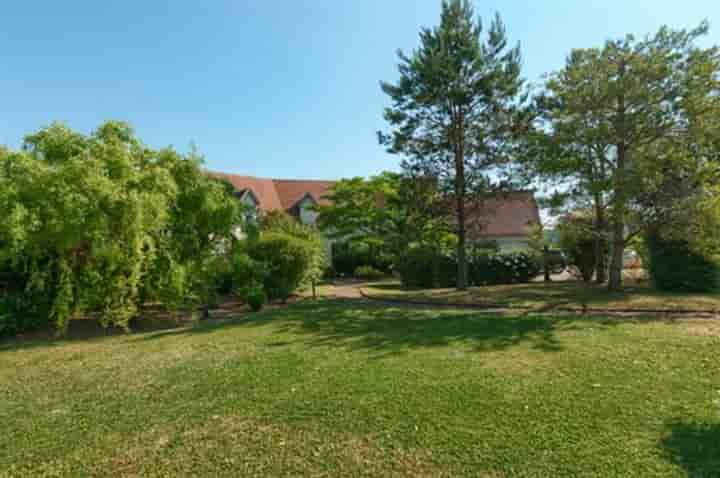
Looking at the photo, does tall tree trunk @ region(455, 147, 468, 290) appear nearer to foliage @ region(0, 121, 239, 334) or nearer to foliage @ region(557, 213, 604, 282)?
foliage @ region(557, 213, 604, 282)

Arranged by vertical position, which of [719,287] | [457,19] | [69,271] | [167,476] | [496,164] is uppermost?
[457,19]

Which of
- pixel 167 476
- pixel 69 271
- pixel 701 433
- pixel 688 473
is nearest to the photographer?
pixel 688 473

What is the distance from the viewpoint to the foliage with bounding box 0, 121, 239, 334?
7.13m

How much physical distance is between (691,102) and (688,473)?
9.95 metres

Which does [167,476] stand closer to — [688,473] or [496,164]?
[688,473]

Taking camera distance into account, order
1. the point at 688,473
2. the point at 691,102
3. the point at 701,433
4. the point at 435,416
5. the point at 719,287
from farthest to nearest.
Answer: the point at 719,287, the point at 691,102, the point at 435,416, the point at 701,433, the point at 688,473

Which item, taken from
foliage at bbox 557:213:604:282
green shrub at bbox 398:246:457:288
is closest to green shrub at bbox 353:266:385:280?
green shrub at bbox 398:246:457:288

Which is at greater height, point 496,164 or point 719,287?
point 496,164

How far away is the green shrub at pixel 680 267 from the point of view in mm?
10914

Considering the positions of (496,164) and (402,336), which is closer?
(402,336)

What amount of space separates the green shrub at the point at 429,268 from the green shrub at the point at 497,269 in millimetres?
1064

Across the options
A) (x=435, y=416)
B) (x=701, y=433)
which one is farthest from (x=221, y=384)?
(x=701, y=433)

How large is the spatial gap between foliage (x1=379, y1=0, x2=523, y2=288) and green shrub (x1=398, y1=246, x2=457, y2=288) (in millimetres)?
2696

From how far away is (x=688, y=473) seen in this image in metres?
2.62
